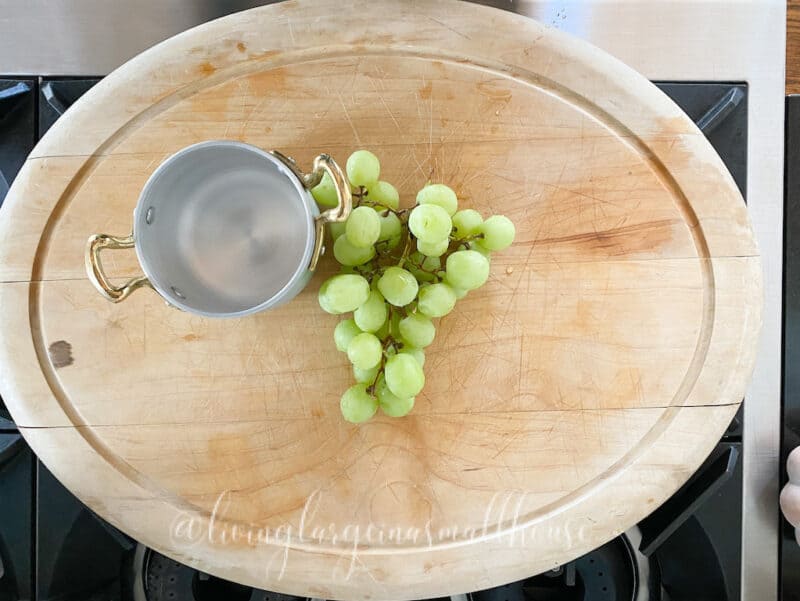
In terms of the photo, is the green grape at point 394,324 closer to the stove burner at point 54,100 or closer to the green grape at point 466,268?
the green grape at point 466,268

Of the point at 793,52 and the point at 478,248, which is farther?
the point at 793,52

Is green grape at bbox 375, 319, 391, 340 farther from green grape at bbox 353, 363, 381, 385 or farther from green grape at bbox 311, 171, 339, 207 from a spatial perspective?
green grape at bbox 311, 171, 339, 207

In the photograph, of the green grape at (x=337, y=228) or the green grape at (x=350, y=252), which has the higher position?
the green grape at (x=337, y=228)

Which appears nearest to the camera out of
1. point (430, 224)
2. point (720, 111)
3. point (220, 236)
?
point (430, 224)

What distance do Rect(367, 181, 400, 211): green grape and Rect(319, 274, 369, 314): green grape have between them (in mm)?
100

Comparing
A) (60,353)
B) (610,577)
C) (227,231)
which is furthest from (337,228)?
(610,577)

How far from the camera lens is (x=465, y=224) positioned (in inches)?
27.3

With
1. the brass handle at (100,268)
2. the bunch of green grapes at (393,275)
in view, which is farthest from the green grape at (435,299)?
the brass handle at (100,268)

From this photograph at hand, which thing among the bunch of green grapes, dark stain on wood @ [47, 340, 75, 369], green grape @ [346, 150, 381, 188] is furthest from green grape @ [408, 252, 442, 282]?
dark stain on wood @ [47, 340, 75, 369]

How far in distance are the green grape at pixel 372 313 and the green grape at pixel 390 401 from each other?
0.08 m

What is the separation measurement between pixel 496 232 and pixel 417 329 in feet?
0.49

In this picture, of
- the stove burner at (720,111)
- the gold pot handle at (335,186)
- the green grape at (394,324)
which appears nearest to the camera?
the gold pot handle at (335,186)

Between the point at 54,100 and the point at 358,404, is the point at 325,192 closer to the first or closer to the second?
the point at 358,404

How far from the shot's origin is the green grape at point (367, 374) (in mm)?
710
